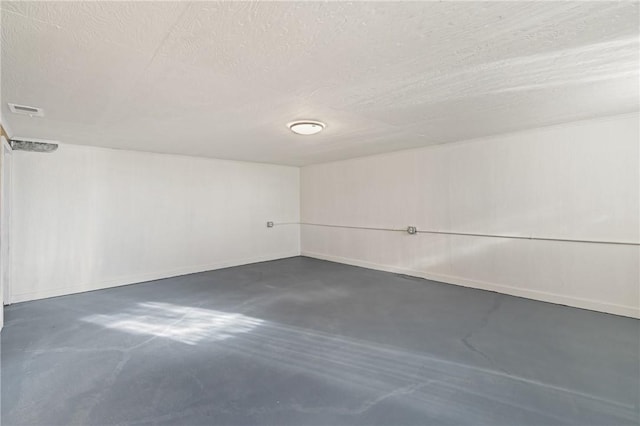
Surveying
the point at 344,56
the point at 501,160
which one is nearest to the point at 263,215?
the point at 501,160

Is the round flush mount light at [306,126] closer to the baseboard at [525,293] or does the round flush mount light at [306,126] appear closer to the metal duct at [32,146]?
the baseboard at [525,293]

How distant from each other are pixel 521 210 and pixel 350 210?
3.11 m

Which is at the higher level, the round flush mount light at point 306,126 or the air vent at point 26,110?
the air vent at point 26,110

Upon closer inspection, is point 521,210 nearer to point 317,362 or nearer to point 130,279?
point 317,362

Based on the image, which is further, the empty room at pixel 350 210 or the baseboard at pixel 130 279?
the baseboard at pixel 130 279

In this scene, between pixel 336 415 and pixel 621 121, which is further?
pixel 621 121

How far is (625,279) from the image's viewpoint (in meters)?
3.28

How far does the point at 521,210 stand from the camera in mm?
3994

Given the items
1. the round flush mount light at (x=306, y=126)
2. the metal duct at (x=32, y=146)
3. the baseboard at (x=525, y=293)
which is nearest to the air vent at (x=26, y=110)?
the metal duct at (x=32, y=146)

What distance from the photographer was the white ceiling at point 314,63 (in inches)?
57.7

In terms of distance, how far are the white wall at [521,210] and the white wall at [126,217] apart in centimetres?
262

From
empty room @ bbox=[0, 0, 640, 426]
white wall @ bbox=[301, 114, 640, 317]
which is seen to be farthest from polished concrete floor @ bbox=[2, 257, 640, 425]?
white wall @ bbox=[301, 114, 640, 317]

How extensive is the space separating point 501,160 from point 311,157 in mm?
3347

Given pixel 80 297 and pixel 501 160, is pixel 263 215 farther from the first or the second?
pixel 501 160
